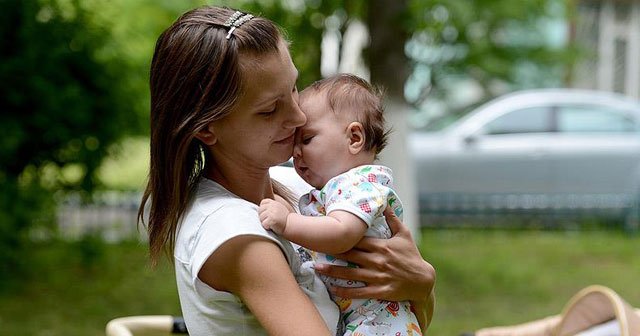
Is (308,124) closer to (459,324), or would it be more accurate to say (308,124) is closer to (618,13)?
(459,324)

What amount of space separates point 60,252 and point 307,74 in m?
2.76

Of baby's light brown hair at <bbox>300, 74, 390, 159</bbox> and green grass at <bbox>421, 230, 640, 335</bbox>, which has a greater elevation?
baby's light brown hair at <bbox>300, 74, 390, 159</bbox>

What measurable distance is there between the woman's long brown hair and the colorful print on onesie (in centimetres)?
29

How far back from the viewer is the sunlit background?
8.20m

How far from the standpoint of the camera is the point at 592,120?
1216 cm

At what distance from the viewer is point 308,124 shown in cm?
239

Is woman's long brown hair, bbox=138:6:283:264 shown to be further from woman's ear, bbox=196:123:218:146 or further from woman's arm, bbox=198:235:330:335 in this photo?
woman's arm, bbox=198:235:330:335

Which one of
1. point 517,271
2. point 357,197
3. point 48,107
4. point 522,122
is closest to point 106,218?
point 48,107

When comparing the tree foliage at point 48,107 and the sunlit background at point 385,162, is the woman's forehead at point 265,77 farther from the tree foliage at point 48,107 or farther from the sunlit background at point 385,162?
the tree foliage at point 48,107

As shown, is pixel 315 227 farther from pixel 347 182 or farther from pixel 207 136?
pixel 207 136

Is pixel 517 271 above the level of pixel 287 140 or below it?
below

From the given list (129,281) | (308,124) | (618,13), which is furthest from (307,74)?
(618,13)

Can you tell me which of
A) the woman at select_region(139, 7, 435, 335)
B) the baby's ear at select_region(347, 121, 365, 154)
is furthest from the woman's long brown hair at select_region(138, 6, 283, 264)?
the baby's ear at select_region(347, 121, 365, 154)

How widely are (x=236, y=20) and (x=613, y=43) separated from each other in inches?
717
